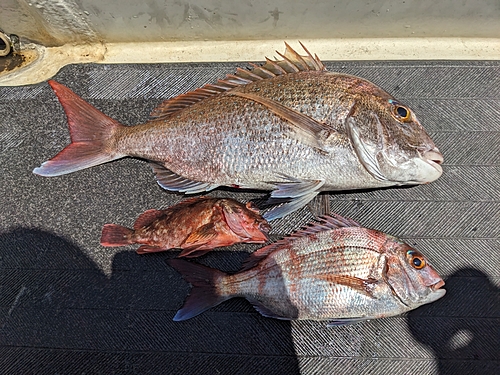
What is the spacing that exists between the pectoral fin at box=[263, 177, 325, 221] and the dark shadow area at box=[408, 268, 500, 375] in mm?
839

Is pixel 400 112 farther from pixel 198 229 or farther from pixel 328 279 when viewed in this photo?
pixel 198 229

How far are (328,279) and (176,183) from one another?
2.99ft

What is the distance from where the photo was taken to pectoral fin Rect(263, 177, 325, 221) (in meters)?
1.69

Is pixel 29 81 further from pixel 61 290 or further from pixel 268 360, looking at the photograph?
pixel 268 360

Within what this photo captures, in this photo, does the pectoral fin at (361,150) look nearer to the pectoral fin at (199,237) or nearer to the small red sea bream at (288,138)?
the small red sea bream at (288,138)

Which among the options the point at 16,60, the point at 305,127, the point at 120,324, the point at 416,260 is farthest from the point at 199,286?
the point at 16,60

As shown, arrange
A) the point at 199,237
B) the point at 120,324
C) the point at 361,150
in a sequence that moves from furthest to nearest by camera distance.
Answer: the point at 120,324 < the point at 199,237 < the point at 361,150

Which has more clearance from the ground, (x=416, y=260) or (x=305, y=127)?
(x=305, y=127)

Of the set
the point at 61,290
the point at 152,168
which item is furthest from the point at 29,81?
the point at 61,290

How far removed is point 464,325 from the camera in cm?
184

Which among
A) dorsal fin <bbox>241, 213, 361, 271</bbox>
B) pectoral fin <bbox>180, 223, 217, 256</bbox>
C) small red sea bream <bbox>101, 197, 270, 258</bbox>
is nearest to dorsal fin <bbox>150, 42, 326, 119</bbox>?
small red sea bream <bbox>101, 197, 270, 258</bbox>

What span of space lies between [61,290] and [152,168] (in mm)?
843

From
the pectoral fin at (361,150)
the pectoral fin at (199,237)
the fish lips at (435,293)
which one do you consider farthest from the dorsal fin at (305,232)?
the fish lips at (435,293)

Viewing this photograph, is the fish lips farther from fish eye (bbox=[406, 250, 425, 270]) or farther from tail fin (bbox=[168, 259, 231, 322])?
tail fin (bbox=[168, 259, 231, 322])
